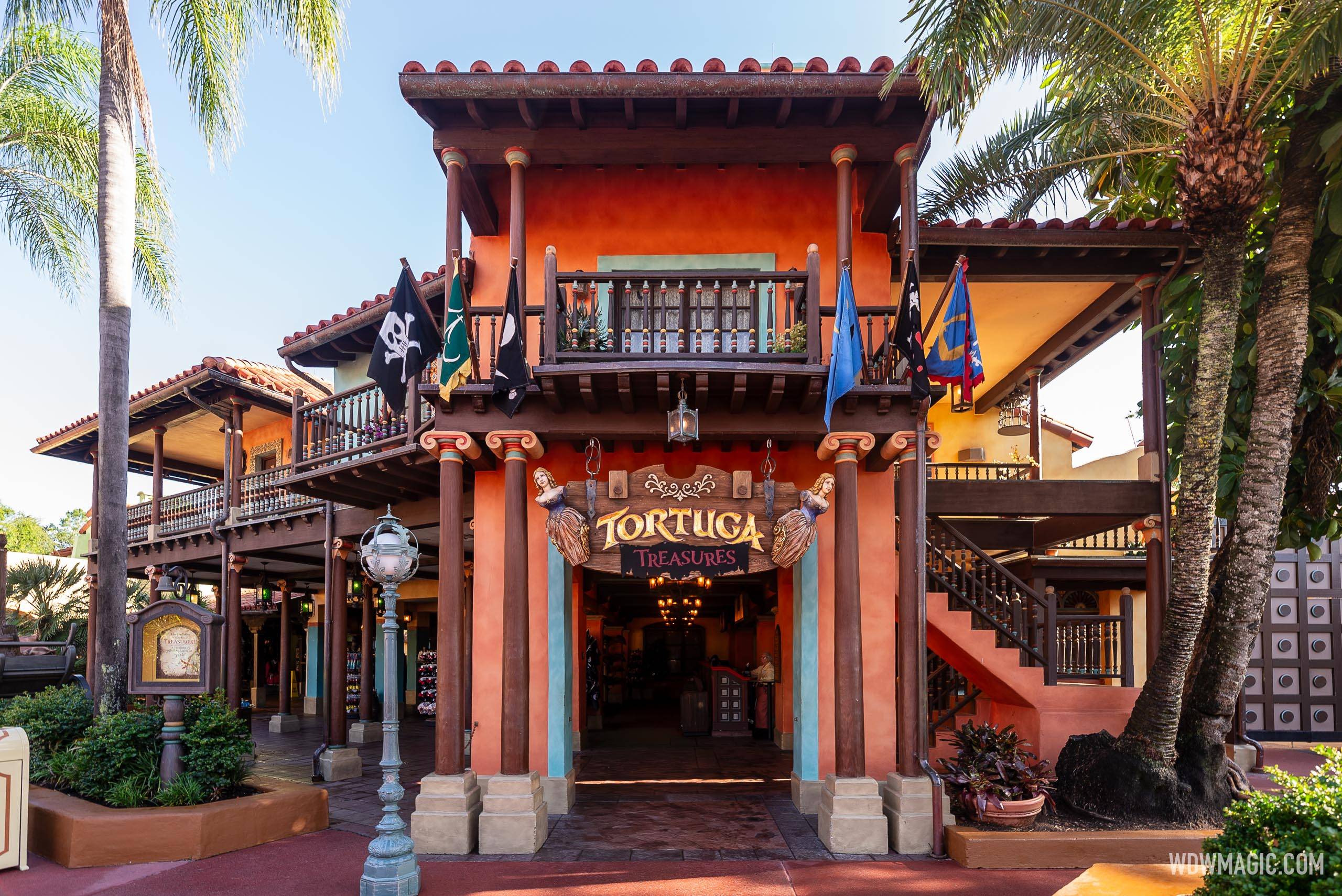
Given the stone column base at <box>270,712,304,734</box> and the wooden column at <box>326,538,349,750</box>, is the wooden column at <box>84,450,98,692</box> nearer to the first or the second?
the stone column base at <box>270,712,304,734</box>

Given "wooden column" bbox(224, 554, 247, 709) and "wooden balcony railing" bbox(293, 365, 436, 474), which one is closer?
"wooden balcony railing" bbox(293, 365, 436, 474)

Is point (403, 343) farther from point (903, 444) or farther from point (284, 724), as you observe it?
point (284, 724)

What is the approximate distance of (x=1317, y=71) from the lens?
833cm

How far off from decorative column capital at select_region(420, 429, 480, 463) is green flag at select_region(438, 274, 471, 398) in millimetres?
629

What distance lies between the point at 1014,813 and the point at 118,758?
31.4 ft

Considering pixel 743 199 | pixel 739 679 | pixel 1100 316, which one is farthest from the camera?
pixel 739 679

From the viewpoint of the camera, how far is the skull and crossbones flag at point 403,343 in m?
8.48

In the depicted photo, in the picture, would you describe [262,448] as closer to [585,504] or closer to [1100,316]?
[585,504]

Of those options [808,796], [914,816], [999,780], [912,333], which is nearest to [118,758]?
[808,796]

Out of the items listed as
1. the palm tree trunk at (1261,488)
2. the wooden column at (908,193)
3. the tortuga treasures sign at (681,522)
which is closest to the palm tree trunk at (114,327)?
the tortuga treasures sign at (681,522)

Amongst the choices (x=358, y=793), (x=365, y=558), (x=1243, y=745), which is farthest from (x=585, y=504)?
(x=1243, y=745)

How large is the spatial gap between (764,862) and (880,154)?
790 cm

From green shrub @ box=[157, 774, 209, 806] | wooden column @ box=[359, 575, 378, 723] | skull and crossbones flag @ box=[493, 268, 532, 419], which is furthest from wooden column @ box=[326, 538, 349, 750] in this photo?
skull and crossbones flag @ box=[493, 268, 532, 419]

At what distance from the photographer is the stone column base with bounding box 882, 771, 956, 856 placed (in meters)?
8.41
